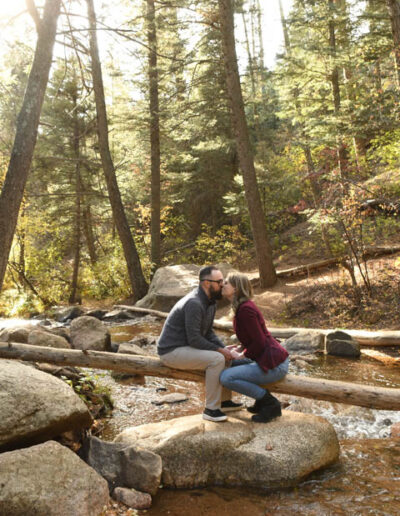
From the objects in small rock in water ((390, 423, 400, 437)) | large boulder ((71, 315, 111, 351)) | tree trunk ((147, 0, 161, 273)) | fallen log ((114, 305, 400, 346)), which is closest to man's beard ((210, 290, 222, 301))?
small rock in water ((390, 423, 400, 437))

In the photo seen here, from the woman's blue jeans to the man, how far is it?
5.7 inches

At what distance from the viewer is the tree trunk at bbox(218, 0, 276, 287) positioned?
12789 mm

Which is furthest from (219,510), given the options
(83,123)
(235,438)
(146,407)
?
(83,123)

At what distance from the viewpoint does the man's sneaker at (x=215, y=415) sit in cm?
454

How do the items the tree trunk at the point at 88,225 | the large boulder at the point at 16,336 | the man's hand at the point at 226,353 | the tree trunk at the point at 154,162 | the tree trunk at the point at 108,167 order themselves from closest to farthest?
the man's hand at the point at 226,353
the large boulder at the point at 16,336
the tree trunk at the point at 108,167
the tree trunk at the point at 154,162
the tree trunk at the point at 88,225

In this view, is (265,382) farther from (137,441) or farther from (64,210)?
(64,210)

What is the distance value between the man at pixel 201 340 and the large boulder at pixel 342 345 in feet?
13.3

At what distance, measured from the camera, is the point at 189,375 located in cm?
496

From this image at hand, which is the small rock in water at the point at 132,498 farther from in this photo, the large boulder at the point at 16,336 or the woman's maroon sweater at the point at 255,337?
the large boulder at the point at 16,336

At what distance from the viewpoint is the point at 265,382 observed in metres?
4.66

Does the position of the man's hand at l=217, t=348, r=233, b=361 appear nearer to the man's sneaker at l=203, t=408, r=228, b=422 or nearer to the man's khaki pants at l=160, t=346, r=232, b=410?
the man's khaki pants at l=160, t=346, r=232, b=410

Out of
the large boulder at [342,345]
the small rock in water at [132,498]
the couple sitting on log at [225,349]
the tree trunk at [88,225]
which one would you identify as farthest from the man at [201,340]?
the tree trunk at [88,225]

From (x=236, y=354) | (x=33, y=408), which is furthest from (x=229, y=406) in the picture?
(x=33, y=408)

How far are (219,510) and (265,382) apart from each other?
1405mm
